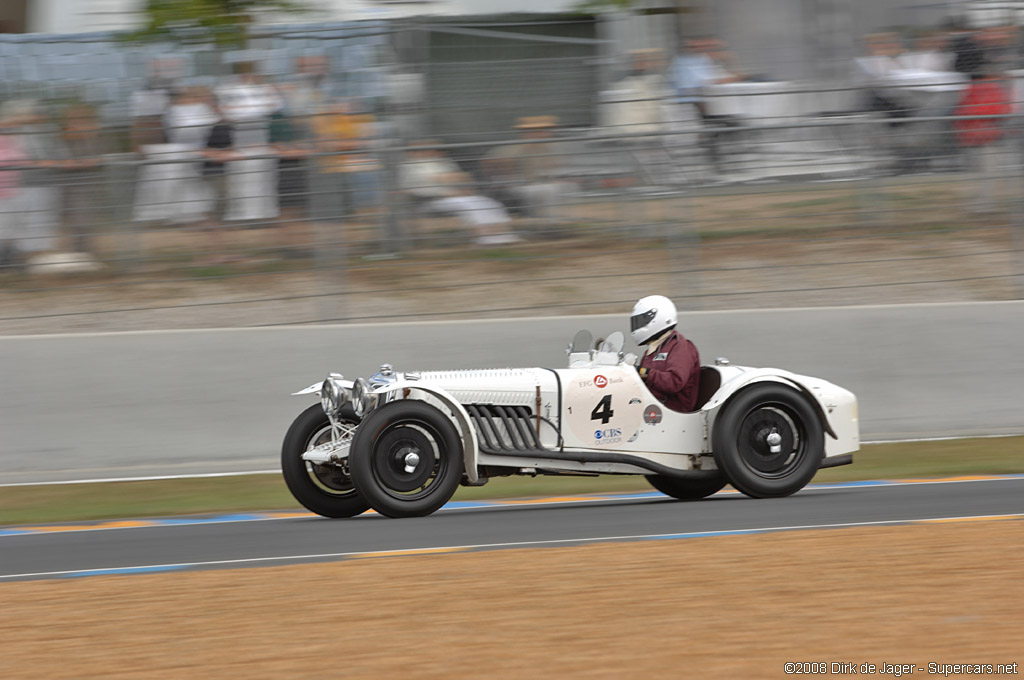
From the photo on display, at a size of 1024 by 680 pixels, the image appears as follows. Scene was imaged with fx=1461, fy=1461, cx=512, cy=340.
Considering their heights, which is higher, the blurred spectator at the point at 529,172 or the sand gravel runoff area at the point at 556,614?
the blurred spectator at the point at 529,172

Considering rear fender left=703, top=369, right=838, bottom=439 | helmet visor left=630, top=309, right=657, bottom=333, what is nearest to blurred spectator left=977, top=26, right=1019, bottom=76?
rear fender left=703, top=369, right=838, bottom=439

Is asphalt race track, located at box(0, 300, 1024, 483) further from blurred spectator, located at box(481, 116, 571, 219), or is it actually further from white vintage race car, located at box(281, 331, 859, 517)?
white vintage race car, located at box(281, 331, 859, 517)

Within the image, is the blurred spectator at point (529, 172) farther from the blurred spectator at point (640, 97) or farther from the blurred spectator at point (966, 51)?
the blurred spectator at point (966, 51)

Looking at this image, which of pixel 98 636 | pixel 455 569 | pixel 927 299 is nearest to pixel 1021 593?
pixel 455 569

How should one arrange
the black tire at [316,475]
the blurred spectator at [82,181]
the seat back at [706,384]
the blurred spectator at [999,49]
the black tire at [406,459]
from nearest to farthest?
1. the black tire at [406,459]
2. the black tire at [316,475]
3. the seat back at [706,384]
4. the blurred spectator at [82,181]
5. the blurred spectator at [999,49]

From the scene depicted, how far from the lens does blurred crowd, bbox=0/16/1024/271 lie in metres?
Result: 11.5

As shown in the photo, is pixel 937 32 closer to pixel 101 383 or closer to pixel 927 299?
pixel 927 299

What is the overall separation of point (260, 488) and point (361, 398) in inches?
92.0

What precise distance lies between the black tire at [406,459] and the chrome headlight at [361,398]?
20 centimetres

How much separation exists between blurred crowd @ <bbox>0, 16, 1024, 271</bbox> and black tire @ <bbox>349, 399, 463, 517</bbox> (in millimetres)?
3834

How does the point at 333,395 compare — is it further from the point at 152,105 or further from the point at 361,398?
the point at 152,105

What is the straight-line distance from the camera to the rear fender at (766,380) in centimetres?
888

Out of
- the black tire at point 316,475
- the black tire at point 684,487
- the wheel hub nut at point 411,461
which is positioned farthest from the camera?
the black tire at point 684,487

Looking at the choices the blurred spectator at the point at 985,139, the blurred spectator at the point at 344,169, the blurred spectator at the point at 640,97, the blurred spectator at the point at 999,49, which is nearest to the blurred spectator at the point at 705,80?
the blurred spectator at the point at 640,97
